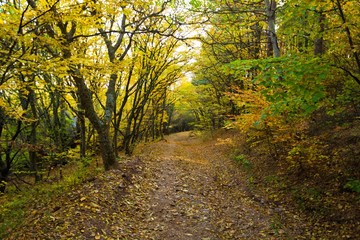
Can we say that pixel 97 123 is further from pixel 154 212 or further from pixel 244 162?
pixel 244 162

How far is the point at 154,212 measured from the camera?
7188 mm

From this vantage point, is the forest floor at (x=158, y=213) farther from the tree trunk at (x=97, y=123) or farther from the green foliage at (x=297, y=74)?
the green foliage at (x=297, y=74)

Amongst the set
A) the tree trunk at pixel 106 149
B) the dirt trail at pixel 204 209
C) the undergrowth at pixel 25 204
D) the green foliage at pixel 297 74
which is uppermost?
the green foliage at pixel 297 74

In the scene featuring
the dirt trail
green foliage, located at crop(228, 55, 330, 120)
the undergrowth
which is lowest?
the dirt trail

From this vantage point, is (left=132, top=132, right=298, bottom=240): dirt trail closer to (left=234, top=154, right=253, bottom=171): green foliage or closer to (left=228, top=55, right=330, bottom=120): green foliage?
(left=234, top=154, right=253, bottom=171): green foliage

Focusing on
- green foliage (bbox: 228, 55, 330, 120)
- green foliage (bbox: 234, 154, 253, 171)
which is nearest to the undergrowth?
green foliage (bbox: 234, 154, 253, 171)

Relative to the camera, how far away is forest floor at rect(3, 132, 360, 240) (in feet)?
18.7

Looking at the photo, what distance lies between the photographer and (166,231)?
618 centimetres

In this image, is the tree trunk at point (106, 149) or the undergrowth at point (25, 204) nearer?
the undergrowth at point (25, 204)

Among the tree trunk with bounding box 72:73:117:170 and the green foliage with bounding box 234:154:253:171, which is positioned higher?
the tree trunk with bounding box 72:73:117:170

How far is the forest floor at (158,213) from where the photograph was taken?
5703mm

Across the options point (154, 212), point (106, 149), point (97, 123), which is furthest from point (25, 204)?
point (154, 212)

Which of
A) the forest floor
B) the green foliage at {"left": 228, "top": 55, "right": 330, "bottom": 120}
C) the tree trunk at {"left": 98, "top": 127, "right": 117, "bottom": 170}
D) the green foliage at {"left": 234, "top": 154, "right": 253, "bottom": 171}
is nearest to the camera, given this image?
the green foliage at {"left": 228, "top": 55, "right": 330, "bottom": 120}

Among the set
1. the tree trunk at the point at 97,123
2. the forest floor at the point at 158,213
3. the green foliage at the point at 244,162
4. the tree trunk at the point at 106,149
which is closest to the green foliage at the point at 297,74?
the forest floor at the point at 158,213
